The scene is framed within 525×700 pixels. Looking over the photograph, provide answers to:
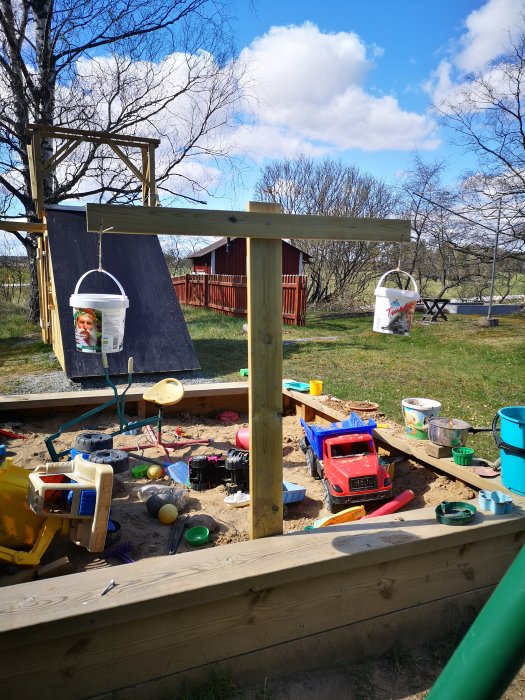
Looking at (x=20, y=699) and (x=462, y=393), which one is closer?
(x=20, y=699)

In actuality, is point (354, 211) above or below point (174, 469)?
above

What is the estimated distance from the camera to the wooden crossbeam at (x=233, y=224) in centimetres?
181

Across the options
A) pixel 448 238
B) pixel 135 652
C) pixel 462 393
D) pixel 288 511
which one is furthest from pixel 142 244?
pixel 448 238

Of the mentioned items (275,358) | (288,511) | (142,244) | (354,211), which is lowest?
(288,511)

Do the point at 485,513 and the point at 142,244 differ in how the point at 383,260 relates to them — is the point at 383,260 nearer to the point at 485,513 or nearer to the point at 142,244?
the point at 142,244

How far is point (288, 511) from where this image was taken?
9.91 ft

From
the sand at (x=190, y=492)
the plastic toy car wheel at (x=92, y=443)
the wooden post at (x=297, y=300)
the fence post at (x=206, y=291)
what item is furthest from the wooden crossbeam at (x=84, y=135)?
the fence post at (x=206, y=291)

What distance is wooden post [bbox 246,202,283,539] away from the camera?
199 cm

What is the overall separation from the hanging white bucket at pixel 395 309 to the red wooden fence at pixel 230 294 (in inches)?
404

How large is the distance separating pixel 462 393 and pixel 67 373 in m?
5.13

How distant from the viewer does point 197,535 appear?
2564mm

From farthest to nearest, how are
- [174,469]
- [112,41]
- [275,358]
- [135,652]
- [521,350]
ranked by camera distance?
[112,41] < [521,350] < [174,469] < [275,358] < [135,652]

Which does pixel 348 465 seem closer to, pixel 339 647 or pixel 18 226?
pixel 339 647

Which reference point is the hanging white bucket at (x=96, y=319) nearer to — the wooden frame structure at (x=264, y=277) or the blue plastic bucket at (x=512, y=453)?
the wooden frame structure at (x=264, y=277)
